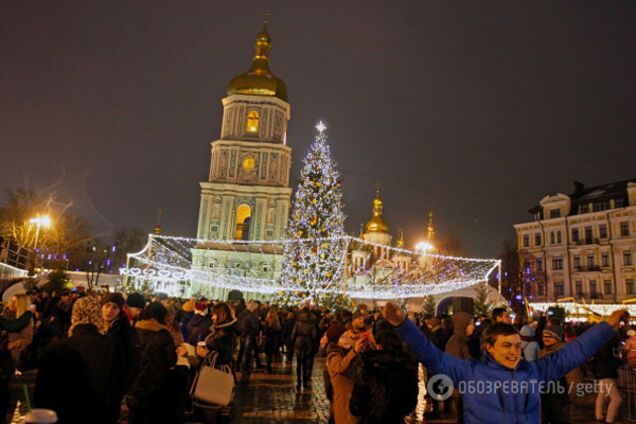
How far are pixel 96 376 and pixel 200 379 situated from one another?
8.01ft

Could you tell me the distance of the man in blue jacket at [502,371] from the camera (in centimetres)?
348

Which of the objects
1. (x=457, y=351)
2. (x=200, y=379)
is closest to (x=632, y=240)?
(x=457, y=351)

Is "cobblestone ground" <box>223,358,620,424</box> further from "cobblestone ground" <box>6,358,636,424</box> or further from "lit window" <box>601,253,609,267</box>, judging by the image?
"lit window" <box>601,253,609,267</box>

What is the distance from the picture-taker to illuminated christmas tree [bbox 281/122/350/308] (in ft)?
91.4

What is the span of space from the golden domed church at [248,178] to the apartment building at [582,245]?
2719 cm

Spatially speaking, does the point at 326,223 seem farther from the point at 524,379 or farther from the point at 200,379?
the point at 524,379

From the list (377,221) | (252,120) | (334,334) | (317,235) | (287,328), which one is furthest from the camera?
(377,221)

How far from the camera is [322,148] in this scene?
105 ft

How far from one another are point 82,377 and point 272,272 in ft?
146

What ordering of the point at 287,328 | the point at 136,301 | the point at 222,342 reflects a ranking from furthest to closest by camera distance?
the point at 287,328, the point at 222,342, the point at 136,301

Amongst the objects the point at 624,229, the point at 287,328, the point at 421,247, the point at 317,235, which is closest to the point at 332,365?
the point at 287,328

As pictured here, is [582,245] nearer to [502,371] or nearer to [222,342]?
[222,342]

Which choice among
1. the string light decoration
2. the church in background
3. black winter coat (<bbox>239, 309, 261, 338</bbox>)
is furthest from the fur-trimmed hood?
the church in background

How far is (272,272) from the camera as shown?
48250 millimetres
